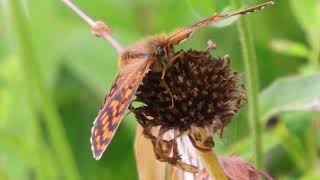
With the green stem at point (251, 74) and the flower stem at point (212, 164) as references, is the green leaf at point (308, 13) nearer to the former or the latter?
the green stem at point (251, 74)

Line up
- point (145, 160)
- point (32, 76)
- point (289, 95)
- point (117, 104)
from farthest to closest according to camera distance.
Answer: point (32, 76) < point (289, 95) < point (145, 160) < point (117, 104)

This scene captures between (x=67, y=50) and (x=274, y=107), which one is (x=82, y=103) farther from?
(x=274, y=107)

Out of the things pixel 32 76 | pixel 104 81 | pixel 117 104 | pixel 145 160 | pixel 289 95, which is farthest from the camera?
pixel 104 81

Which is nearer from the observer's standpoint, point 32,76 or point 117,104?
point 117,104

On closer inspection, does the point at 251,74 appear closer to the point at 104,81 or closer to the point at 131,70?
the point at 131,70

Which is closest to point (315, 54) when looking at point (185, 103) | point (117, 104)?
point (185, 103)

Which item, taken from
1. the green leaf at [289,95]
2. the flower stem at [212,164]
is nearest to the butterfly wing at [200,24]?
the flower stem at [212,164]

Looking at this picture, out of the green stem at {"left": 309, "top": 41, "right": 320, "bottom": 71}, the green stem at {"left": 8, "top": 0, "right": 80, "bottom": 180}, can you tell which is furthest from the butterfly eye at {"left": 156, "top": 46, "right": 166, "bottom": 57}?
the green stem at {"left": 309, "top": 41, "right": 320, "bottom": 71}
